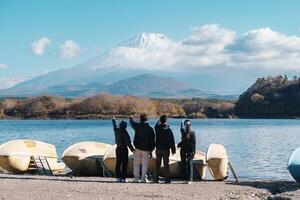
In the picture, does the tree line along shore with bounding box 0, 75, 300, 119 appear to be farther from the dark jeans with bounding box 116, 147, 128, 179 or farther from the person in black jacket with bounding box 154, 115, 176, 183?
the person in black jacket with bounding box 154, 115, 176, 183

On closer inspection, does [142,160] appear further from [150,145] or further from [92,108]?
[92,108]

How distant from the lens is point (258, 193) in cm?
1841

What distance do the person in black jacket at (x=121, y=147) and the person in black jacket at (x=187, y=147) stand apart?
1.77m

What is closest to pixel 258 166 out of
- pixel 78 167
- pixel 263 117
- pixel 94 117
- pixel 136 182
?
pixel 78 167

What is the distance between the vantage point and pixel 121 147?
20.8 m

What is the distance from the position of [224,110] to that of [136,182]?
6709 inches

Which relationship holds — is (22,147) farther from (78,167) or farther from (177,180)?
(177,180)

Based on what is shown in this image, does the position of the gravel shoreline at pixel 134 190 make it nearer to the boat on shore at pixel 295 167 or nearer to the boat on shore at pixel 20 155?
the boat on shore at pixel 295 167

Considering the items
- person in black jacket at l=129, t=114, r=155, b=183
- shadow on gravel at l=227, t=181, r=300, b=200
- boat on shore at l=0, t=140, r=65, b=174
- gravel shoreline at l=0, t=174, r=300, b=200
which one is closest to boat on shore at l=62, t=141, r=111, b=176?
boat on shore at l=0, t=140, r=65, b=174

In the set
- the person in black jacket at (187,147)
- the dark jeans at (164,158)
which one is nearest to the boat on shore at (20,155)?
the dark jeans at (164,158)

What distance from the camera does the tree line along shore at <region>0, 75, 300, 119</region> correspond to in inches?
6491

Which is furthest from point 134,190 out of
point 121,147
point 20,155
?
point 20,155

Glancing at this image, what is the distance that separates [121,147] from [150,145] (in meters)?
1.14

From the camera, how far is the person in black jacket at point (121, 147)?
20.5 m
